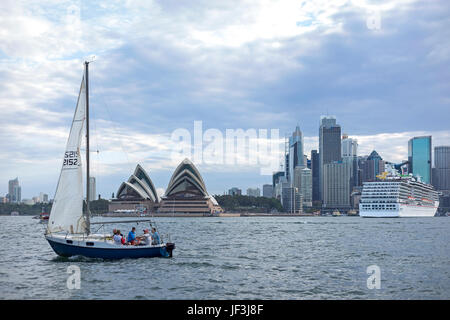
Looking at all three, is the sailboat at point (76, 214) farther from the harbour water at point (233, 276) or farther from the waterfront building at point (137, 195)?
the waterfront building at point (137, 195)

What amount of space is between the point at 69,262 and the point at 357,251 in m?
21.4

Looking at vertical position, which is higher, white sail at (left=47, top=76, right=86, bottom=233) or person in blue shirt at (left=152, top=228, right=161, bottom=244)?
white sail at (left=47, top=76, right=86, bottom=233)

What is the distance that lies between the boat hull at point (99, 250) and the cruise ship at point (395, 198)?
4537 inches

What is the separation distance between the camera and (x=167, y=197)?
178 m

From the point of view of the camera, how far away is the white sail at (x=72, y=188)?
2788 cm

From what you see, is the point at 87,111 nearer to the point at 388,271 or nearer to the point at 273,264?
the point at 273,264

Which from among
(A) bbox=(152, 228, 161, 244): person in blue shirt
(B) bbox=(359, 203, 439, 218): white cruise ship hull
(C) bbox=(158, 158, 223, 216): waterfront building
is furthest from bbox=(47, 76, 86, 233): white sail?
(C) bbox=(158, 158, 223, 216): waterfront building

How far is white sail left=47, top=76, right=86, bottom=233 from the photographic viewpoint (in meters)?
27.9

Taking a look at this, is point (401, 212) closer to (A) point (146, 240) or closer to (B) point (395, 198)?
(B) point (395, 198)

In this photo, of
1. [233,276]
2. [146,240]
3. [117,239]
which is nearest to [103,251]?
[117,239]

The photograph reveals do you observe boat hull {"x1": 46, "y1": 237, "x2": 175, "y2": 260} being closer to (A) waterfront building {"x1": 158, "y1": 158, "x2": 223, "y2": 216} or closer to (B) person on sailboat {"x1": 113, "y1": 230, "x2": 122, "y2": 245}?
(B) person on sailboat {"x1": 113, "y1": 230, "x2": 122, "y2": 245}

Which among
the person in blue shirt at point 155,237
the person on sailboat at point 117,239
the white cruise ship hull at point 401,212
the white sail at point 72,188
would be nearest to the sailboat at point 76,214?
the white sail at point 72,188

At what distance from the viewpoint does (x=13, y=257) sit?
3291cm

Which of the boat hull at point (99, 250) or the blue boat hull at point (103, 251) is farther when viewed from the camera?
the blue boat hull at point (103, 251)
